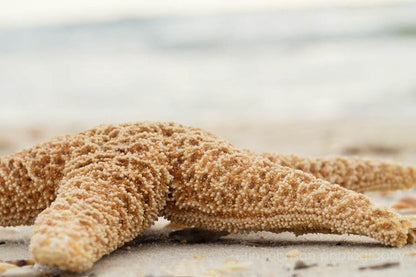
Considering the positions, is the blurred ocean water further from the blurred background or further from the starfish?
the starfish

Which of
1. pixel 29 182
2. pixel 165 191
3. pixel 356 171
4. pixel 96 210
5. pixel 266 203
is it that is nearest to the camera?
pixel 96 210

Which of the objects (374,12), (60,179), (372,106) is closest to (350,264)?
(60,179)

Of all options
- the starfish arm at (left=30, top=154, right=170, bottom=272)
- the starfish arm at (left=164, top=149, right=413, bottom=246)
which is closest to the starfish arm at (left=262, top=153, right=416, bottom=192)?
the starfish arm at (left=164, top=149, right=413, bottom=246)

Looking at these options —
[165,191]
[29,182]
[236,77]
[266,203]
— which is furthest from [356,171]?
[236,77]

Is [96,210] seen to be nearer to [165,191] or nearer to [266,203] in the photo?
[165,191]

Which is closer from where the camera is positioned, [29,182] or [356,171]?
[29,182]

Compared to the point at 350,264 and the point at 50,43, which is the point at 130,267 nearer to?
the point at 350,264
